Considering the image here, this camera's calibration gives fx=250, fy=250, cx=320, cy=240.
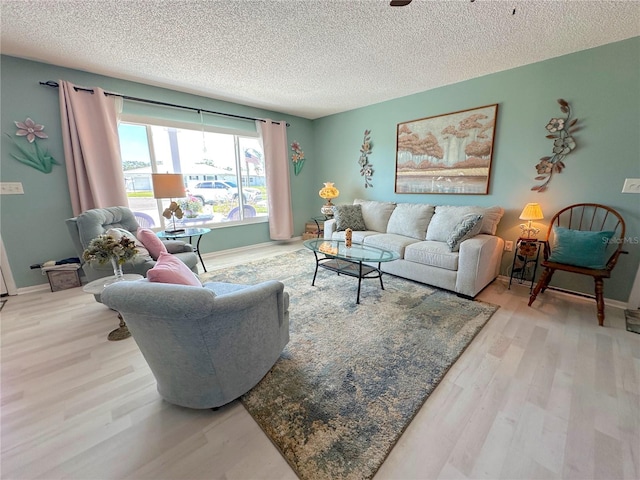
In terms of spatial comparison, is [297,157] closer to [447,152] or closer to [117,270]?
[447,152]

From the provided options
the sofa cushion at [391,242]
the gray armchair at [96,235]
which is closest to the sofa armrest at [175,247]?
the gray armchair at [96,235]

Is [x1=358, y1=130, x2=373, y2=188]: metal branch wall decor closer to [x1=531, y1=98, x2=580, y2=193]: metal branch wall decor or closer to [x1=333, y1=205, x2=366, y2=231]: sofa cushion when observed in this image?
[x1=333, y1=205, x2=366, y2=231]: sofa cushion

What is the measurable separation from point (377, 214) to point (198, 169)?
281 cm

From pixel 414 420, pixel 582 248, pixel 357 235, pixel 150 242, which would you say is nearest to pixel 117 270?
pixel 150 242

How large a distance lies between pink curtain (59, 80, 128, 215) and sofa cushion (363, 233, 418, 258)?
10.3 ft

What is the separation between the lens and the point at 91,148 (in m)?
2.85

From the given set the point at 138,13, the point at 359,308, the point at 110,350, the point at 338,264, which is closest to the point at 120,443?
the point at 110,350

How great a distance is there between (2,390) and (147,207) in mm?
2454

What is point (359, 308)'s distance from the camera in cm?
236

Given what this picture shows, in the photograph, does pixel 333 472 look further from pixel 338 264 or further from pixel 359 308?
pixel 338 264

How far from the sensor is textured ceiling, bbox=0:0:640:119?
1.76 metres

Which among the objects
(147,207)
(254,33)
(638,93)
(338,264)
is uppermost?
(254,33)

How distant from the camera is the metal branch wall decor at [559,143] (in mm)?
2457

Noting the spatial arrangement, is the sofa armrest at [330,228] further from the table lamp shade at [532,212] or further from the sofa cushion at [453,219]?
the table lamp shade at [532,212]
